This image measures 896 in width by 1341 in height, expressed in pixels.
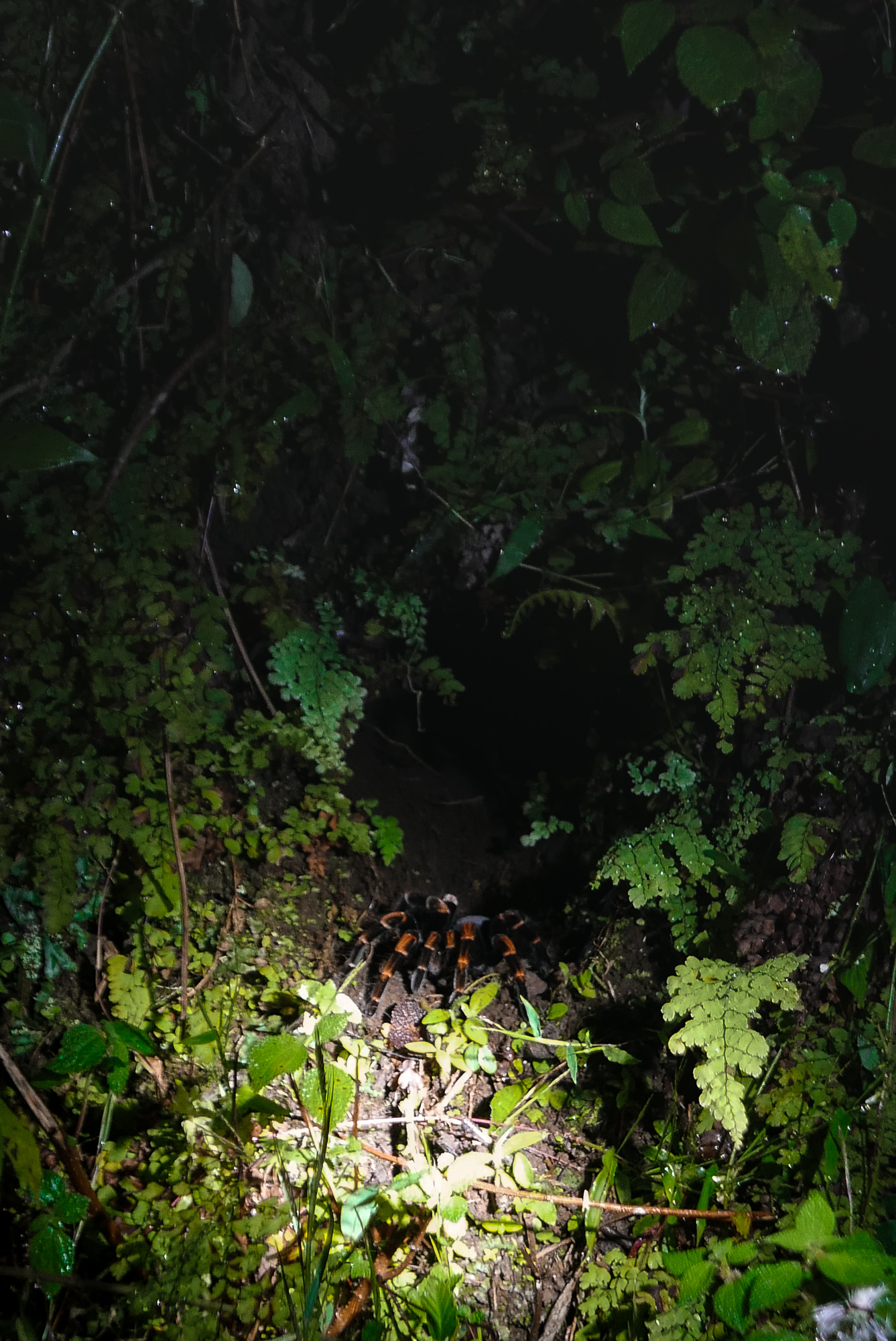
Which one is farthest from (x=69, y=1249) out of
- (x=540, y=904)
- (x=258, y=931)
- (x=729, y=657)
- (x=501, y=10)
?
(x=501, y=10)

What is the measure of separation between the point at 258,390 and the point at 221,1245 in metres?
2.57

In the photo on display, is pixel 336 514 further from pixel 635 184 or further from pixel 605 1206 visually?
pixel 605 1206

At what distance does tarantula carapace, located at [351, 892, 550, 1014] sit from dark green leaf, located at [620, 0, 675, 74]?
9.52 ft

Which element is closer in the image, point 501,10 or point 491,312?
point 501,10

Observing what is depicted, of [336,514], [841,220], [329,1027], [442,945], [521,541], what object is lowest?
[442,945]

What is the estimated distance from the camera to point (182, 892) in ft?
7.97

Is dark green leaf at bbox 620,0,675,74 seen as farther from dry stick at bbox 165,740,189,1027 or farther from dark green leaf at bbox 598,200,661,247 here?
dry stick at bbox 165,740,189,1027

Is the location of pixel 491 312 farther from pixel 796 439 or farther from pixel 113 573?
pixel 113 573

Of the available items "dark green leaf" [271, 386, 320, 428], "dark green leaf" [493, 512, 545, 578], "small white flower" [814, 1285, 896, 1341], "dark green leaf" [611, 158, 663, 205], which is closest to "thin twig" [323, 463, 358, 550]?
"dark green leaf" [271, 386, 320, 428]

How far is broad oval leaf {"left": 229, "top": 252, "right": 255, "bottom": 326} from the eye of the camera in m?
2.51

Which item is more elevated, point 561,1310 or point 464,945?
point 464,945

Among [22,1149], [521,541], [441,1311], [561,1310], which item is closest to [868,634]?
[521,541]

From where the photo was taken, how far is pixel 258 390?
2572mm

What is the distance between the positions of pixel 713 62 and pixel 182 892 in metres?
3.04
